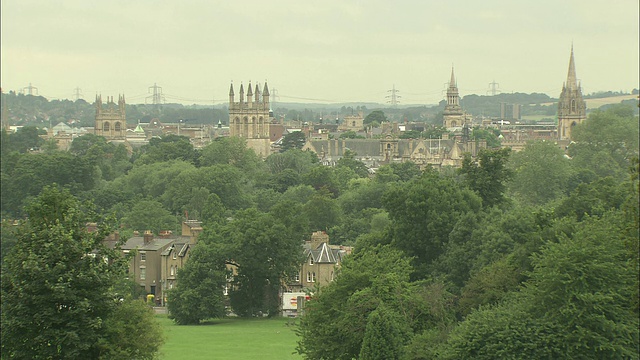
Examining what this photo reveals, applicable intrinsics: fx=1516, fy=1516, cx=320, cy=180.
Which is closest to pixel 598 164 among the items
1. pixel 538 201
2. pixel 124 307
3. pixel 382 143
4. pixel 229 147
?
pixel 538 201

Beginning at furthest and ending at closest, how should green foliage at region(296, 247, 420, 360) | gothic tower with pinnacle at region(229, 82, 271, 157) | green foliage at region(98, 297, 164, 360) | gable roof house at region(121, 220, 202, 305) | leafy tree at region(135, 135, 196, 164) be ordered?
gothic tower with pinnacle at region(229, 82, 271, 157) < leafy tree at region(135, 135, 196, 164) < gable roof house at region(121, 220, 202, 305) < green foliage at region(296, 247, 420, 360) < green foliage at region(98, 297, 164, 360)

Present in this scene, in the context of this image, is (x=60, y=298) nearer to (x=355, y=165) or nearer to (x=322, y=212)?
(x=322, y=212)

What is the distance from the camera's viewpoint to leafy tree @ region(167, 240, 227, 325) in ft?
209

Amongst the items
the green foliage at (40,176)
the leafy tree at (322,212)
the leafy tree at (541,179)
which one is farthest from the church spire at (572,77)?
the leafy tree at (322,212)

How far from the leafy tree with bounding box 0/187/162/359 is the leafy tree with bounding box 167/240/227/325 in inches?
1049

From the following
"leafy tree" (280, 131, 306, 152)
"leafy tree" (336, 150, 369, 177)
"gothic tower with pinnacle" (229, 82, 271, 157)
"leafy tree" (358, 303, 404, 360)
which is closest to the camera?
"leafy tree" (358, 303, 404, 360)

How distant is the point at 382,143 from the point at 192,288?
113 m

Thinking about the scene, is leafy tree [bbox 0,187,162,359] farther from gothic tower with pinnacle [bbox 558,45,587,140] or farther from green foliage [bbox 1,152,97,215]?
gothic tower with pinnacle [bbox 558,45,587,140]

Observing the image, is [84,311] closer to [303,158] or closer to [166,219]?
[166,219]

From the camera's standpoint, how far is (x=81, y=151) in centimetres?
18512

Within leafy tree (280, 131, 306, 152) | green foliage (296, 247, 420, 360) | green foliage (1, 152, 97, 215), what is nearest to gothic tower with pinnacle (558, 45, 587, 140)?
leafy tree (280, 131, 306, 152)

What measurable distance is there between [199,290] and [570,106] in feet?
451

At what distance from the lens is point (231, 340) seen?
2253 inches

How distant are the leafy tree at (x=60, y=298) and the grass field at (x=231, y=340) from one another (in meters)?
13.8
